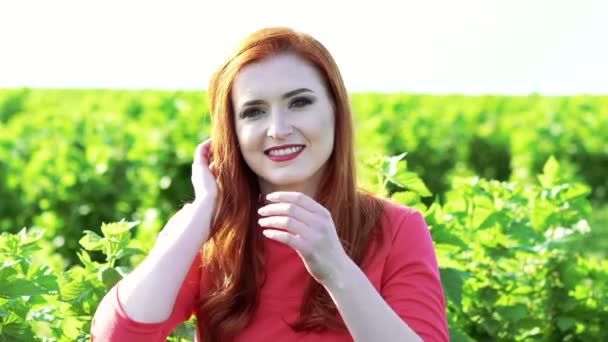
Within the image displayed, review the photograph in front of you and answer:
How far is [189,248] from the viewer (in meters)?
2.60

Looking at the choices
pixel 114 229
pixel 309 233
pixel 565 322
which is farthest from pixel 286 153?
pixel 565 322

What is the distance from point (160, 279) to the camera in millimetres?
2553

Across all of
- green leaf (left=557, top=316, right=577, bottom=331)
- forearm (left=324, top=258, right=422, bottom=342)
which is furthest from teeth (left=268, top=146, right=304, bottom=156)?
green leaf (left=557, top=316, right=577, bottom=331)

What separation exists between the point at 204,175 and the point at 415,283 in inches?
22.6

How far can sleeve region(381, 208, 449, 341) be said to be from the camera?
8.36 feet

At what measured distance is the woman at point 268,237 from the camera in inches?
102

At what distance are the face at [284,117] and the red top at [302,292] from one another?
21cm

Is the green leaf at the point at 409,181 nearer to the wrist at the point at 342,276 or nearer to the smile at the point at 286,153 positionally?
the smile at the point at 286,153

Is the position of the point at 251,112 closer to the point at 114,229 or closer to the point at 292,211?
the point at 292,211

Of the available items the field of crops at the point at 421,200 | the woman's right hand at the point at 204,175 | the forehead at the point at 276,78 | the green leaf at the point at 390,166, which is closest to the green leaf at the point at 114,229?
the field of crops at the point at 421,200

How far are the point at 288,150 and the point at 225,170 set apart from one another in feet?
0.74

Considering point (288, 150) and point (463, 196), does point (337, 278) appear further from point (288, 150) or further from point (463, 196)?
point (463, 196)

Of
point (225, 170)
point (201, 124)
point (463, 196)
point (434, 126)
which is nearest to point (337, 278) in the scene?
point (225, 170)

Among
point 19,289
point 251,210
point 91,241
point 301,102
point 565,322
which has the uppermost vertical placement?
point 301,102
